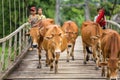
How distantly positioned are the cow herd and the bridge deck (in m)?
0.22

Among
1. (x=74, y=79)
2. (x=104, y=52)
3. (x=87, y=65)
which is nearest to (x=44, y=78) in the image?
(x=74, y=79)

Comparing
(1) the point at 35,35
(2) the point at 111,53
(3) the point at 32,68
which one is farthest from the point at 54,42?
(2) the point at 111,53

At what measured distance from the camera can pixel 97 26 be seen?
1188 cm

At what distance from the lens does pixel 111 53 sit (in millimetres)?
9188

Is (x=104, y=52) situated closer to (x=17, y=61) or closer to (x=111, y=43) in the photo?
(x=111, y=43)

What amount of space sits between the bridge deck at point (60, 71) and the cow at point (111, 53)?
1.15m

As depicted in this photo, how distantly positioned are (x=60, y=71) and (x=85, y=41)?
151cm

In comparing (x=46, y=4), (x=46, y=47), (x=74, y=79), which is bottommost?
(x=74, y=79)

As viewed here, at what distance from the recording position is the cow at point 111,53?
8883mm

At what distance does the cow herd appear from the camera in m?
9.20

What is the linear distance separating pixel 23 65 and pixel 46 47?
4.91 ft

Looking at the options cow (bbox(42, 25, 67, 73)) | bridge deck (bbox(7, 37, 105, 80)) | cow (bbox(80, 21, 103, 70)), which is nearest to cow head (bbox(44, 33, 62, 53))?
cow (bbox(42, 25, 67, 73))

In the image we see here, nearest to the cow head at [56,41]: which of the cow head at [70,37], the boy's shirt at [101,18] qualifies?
the boy's shirt at [101,18]

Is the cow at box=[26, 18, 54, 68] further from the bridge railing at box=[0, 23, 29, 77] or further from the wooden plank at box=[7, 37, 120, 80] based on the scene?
the wooden plank at box=[7, 37, 120, 80]
